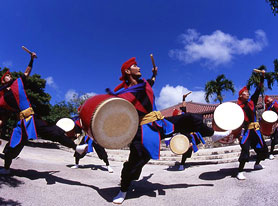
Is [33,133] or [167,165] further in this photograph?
[167,165]

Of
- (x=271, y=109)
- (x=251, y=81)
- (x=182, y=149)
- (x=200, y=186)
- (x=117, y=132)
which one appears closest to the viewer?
(x=117, y=132)

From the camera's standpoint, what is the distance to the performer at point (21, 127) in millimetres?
3400

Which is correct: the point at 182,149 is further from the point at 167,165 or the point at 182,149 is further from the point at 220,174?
the point at 167,165

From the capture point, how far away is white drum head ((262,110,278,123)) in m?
4.76

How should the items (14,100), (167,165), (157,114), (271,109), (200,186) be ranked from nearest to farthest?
(157,114)
(200,186)
(14,100)
(271,109)
(167,165)

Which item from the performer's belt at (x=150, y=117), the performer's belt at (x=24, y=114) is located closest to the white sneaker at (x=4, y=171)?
the performer's belt at (x=24, y=114)

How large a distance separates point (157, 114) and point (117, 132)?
0.78m

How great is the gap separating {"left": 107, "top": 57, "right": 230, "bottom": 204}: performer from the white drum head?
231 cm

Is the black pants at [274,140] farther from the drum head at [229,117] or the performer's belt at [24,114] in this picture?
the performer's belt at [24,114]

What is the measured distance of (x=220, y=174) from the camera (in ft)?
12.8

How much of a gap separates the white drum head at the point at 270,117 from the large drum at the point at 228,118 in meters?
1.75

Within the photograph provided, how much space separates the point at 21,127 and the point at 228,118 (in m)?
3.61

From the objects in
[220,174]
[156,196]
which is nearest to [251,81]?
[220,174]

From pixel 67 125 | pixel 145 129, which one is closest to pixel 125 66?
pixel 145 129
